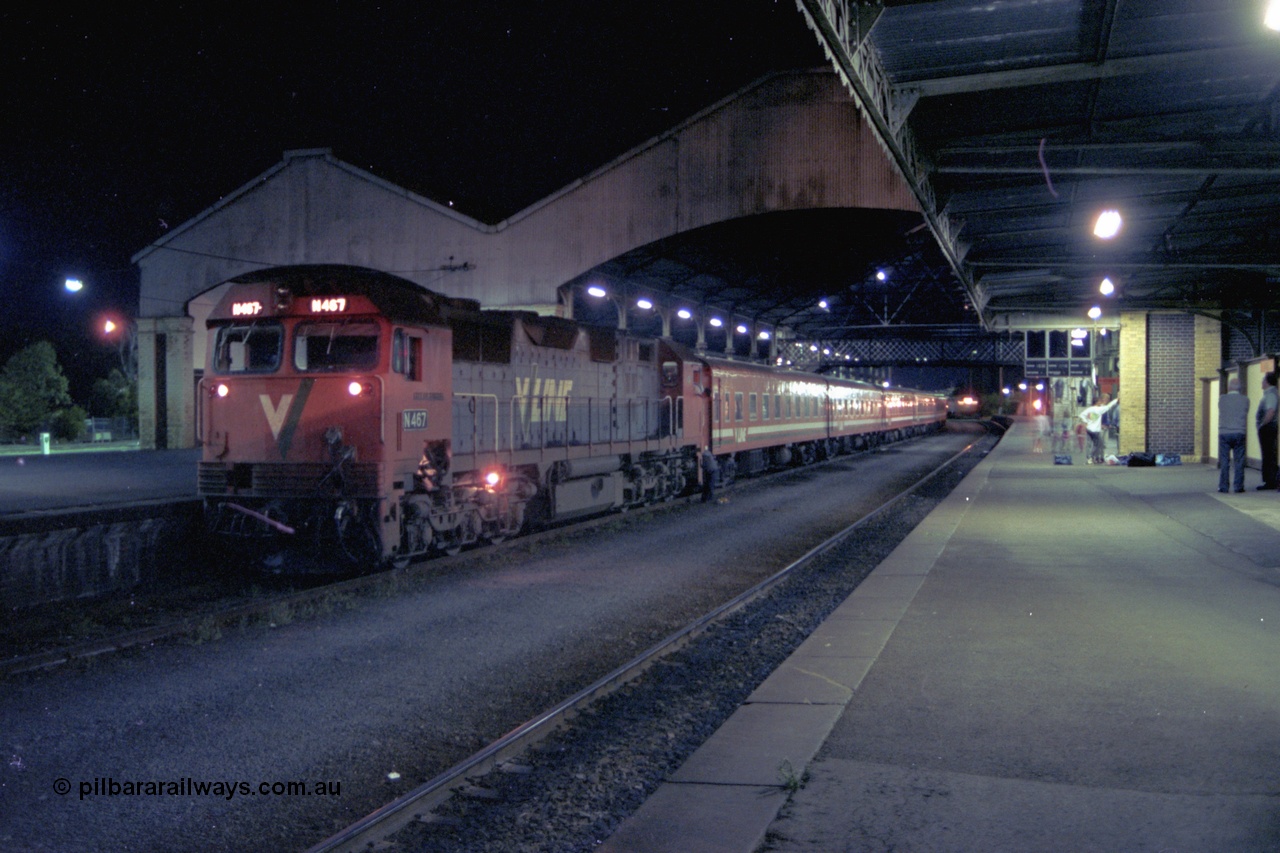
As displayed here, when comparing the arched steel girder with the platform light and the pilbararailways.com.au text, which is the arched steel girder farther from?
the pilbararailways.com.au text

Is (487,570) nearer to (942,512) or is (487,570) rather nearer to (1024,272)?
(942,512)

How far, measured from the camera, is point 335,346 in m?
11.3

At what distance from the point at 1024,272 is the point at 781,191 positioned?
6.60 metres

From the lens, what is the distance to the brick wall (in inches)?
1098

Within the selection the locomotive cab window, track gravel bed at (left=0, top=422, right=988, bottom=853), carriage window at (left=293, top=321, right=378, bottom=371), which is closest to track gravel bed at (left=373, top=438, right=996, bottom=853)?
track gravel bed at (left=0, top=422, right=988, bottom=853)

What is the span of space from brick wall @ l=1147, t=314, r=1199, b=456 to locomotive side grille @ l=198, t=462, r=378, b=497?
2447 cm

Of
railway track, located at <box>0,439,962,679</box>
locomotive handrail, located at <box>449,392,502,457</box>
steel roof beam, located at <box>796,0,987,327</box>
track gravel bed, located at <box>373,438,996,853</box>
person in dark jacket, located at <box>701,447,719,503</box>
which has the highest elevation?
steel roof beam, located at <box>796,0,987,327</box>

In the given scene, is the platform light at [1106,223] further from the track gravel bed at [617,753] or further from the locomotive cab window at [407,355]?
the locomotive cab window at [407,355]

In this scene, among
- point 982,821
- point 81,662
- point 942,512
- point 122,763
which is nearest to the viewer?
point 982,821

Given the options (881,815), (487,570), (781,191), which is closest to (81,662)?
(487,570)

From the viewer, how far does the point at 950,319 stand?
1861 inches

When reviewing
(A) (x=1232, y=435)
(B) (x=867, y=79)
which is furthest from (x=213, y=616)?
(A) (x=1232, y=435)

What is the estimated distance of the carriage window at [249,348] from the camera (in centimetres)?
1156

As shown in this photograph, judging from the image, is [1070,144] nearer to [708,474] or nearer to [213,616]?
[708,474]
